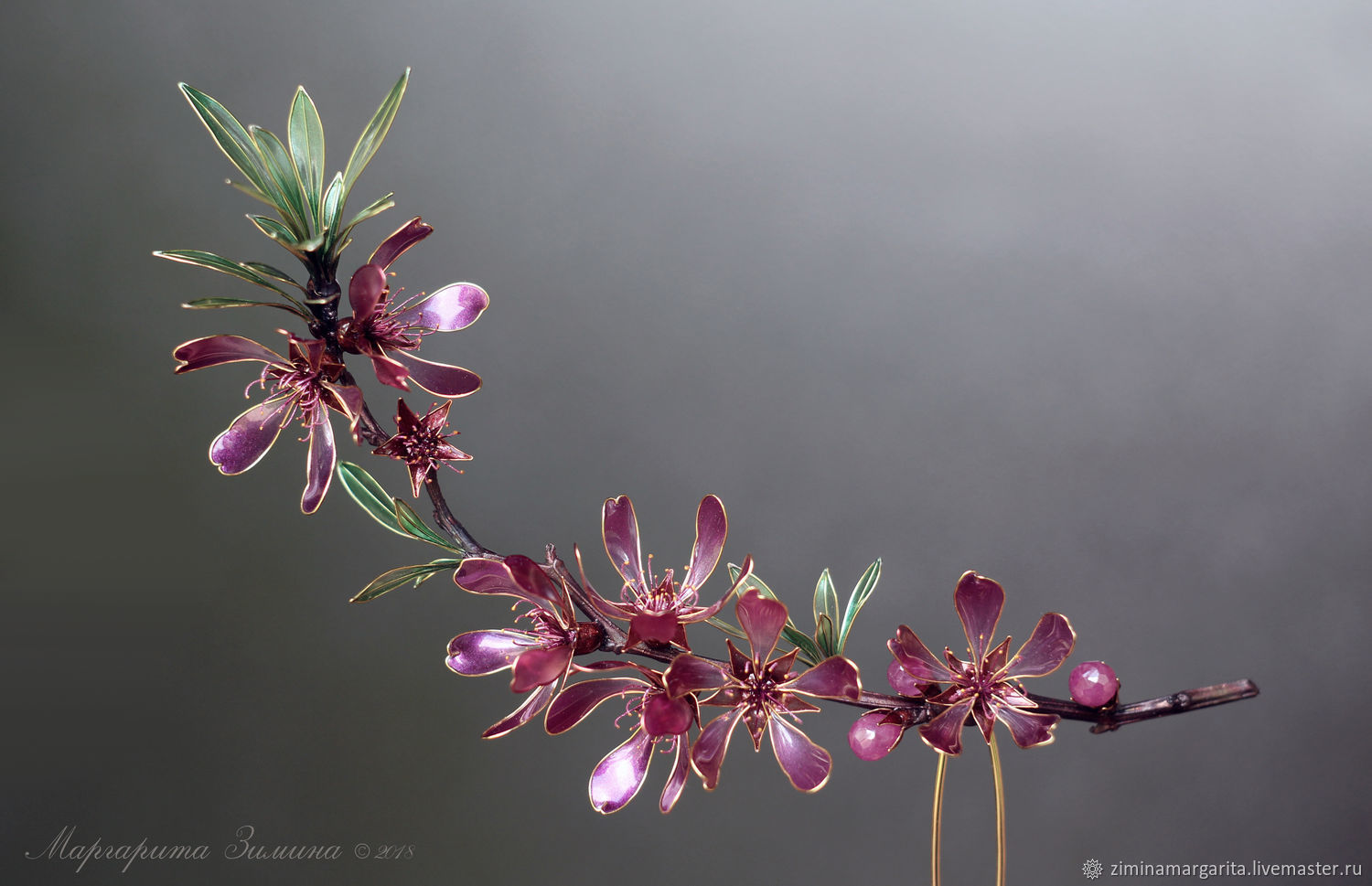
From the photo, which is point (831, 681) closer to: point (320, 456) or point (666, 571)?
point (666, 571)

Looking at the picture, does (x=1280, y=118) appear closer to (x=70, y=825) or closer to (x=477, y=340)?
(x=477, y=340)

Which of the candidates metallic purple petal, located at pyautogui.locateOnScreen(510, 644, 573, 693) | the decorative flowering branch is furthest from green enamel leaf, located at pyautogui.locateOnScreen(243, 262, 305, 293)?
metallic purple petal, located at pyautogui.locateOnScreen(510, 644, 573, 693)

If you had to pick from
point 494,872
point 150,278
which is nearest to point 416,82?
point 150,278

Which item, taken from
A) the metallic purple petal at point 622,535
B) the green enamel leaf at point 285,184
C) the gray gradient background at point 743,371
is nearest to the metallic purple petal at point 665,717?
the metallic purple petal at point 622,535

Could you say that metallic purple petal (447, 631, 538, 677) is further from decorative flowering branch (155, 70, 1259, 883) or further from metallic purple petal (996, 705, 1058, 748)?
metallic purple petal (996, 705, 1058, 748)

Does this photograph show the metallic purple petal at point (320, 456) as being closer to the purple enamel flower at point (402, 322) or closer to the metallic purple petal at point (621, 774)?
the purple enamel flower at point (402, 322)
